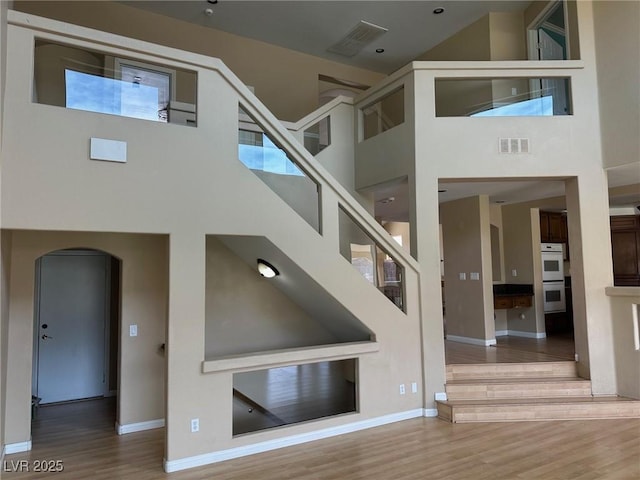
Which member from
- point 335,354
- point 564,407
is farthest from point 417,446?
point 564,407

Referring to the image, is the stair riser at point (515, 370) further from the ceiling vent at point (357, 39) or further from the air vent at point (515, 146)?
the ceiling vent at point (357, 39)

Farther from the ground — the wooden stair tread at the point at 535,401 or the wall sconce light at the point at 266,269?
the wall sconce light at the point at 266,269

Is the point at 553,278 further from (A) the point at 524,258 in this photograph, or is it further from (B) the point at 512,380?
(B) the point at 512,380

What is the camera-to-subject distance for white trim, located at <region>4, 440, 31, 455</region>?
427 centimetres

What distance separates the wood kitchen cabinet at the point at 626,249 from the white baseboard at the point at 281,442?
19.3 feet

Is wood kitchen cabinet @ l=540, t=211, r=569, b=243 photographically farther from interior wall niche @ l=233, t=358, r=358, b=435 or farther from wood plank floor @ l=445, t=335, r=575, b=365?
interior wall niche @ l=233, t=358, r=358, b=435

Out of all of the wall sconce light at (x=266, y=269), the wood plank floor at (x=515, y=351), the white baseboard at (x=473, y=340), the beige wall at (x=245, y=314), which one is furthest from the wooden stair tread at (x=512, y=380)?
the wall sconce light at (x=266, y=269)

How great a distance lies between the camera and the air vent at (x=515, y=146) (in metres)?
5.60

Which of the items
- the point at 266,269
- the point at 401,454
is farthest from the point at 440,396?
the point at 266,269

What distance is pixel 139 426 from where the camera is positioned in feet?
16.4

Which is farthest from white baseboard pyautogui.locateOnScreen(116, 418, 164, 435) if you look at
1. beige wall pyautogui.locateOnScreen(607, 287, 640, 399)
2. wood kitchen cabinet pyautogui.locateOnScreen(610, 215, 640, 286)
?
wood kitchen cabinet pyautogui.locateOnScreen(610, 215, 640, 286)

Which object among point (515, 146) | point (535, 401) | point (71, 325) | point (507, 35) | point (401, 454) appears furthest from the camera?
point (507, 35)

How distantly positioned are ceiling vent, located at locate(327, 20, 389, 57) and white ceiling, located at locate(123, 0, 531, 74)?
0.09 m

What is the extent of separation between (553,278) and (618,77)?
468cm
